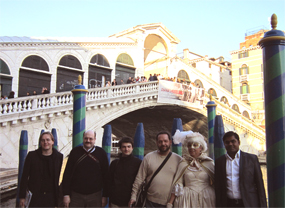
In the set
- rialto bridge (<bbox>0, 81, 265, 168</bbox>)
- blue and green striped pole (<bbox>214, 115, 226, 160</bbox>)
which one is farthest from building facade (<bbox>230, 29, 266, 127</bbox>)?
blue and green striped pole (<bbox>214, 115, 226, 160</bbox>)

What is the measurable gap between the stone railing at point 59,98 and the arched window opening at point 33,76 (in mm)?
1190

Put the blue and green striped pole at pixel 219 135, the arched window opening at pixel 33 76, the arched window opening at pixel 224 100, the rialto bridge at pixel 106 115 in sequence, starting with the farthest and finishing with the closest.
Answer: the arched window opening at pixel 224 100 < the arched window opening at pixel 33 76 < the rialto bridge at pixel 106 115 < the blue and green striped pole at pixel 219 135

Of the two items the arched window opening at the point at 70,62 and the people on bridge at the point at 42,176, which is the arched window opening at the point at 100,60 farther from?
the people on bridge at the point at 42,176

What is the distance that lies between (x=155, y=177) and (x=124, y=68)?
565 inches

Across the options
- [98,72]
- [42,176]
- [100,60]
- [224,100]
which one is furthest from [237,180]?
[224,100]

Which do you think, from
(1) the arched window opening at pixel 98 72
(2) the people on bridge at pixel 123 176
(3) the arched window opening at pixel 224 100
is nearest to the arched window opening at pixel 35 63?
(1) the arched window opening at pixel 98 72

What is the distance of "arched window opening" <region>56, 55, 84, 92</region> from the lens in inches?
545

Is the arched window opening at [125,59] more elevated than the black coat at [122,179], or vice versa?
the arched window opening at [125,59]

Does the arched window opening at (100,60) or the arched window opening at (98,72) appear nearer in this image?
the arched window opening at (98,72)

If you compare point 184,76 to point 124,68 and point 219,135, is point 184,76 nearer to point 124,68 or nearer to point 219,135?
point 124,68

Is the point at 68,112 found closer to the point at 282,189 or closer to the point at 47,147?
the point at 47,147

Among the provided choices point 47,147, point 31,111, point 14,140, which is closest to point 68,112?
point 31,111

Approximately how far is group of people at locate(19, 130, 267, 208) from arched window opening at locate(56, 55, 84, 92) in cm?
1114

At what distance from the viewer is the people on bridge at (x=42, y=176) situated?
9.86 feet
